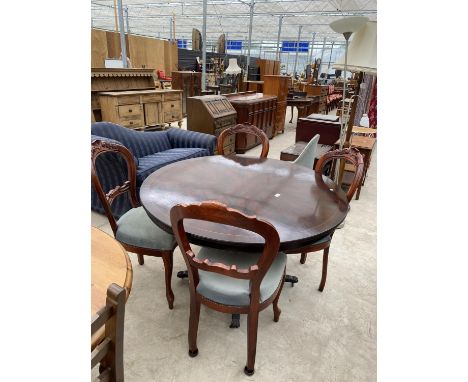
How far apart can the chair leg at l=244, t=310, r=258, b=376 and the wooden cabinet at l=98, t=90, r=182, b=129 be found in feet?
13.3

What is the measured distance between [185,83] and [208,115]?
382 cm

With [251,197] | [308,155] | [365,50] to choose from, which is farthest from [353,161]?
[365,50]

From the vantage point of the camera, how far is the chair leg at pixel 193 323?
1.41m

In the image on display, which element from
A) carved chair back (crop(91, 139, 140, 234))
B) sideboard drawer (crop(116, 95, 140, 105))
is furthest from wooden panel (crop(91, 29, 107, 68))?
carved chair back (crop(91, 139, 140, 234))

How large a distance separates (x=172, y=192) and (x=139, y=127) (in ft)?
12.6

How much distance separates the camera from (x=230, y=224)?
996 millimetres

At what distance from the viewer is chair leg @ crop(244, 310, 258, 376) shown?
1314mm

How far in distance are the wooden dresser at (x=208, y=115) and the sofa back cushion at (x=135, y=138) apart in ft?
2.66

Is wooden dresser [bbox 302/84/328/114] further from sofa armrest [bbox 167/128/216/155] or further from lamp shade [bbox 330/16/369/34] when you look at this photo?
lamp shade [bbox 330/16/369/34]

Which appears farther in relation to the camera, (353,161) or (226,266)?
(353,161)

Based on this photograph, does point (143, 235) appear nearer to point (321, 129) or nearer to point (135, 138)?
point (135, 138)

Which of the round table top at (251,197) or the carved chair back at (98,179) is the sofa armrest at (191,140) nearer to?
the round table top at (251,197)
